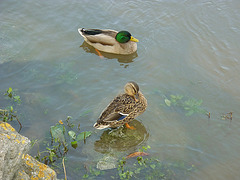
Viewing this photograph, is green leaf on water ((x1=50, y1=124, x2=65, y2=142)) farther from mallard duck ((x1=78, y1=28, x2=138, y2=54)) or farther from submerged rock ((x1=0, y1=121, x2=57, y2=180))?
mallard duck ((x1=78, y1=28, x2=138, y2=54))

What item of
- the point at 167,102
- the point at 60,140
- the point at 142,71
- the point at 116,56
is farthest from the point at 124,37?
the point at 60,140

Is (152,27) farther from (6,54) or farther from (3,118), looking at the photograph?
(3,118)

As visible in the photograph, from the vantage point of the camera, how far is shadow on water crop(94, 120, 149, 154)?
15.9ft

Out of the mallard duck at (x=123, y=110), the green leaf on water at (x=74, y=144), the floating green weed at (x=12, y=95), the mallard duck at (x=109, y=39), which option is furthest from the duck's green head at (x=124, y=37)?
the green leaf on water at (x=74, y=144)

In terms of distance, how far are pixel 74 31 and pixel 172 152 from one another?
4.33m

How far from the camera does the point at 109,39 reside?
7402mm

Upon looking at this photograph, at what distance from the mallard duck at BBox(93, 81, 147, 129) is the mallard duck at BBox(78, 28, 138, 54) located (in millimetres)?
2250

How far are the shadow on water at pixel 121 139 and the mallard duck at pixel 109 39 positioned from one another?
2495 mm

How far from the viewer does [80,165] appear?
4.44 meters

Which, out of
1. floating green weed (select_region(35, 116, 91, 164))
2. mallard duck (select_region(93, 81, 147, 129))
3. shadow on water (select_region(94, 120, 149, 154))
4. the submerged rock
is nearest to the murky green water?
shadow on water (select_region(94, 120, 149, 154))

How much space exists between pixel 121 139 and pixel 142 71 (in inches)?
80.1

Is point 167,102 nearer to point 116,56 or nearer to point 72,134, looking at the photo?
point 72,134

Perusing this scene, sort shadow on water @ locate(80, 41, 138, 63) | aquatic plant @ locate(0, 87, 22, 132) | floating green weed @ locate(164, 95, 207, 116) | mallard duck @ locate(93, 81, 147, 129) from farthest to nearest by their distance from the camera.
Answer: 1. shadow on water @ locate(80, 41, 138, 63)
2. floating green weed @ locate(164, 95, 207, 116)
3. aquatic plant @ locate(0, 87, 22, 132)
4. mallard duck @ locate(93, 81, 147, 129)

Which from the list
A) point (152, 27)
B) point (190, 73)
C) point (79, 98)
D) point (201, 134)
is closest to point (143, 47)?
point (152, 27)
